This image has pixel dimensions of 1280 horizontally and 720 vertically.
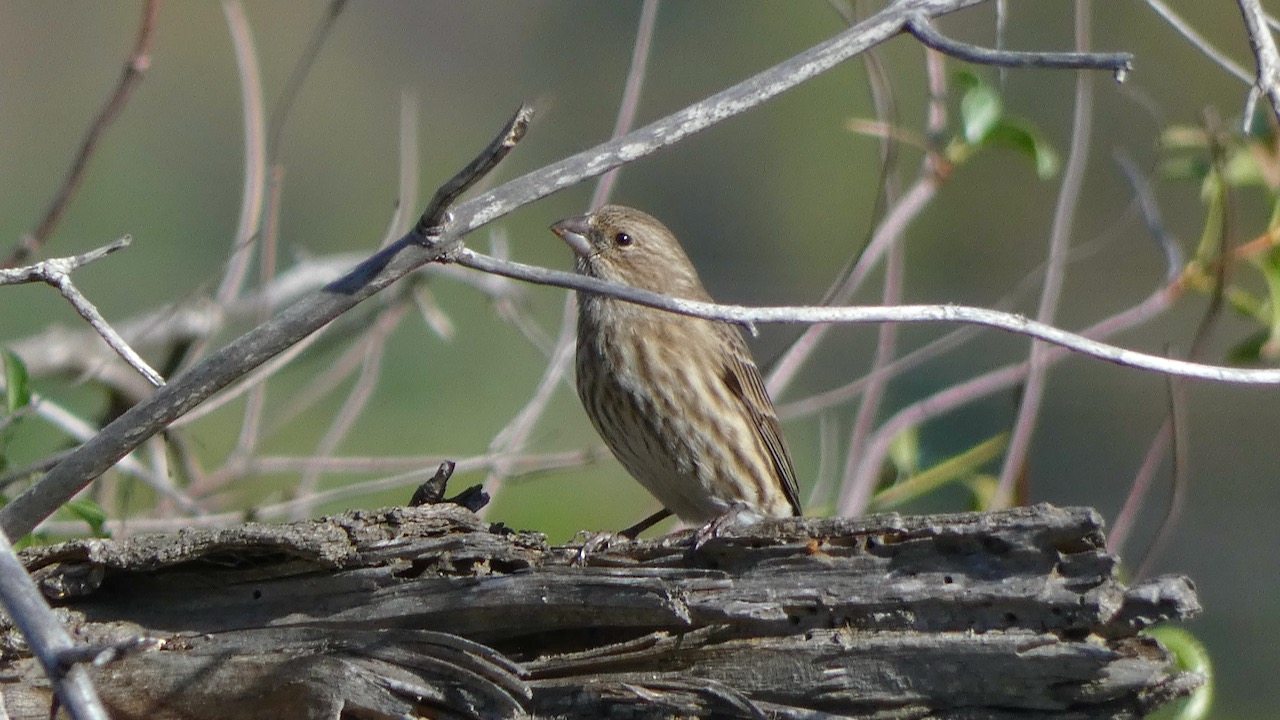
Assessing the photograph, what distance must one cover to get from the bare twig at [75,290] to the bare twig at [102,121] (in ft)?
4.76

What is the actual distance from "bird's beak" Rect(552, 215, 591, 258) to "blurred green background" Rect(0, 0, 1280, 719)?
14.1 feet

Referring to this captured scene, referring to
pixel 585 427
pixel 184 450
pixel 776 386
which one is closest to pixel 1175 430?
pixel 776 386

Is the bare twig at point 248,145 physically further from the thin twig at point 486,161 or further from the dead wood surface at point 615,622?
the thin twig at point 486,161

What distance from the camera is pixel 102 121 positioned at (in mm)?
3836

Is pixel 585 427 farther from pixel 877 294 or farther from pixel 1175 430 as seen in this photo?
pixel 1175 430

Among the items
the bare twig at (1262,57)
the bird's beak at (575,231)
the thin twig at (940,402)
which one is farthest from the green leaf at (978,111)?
the bare twig at (1262,57)

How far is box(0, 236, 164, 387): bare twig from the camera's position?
2.38 metres

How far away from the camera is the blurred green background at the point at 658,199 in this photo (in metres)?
11.0

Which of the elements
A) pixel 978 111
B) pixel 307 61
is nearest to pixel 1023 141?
pixel 978 111

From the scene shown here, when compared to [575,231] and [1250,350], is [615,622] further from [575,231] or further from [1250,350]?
[1250,350]

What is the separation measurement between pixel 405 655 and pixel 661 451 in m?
1.65

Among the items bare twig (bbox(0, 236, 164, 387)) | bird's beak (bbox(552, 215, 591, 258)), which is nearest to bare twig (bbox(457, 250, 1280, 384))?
bare twig (bbox(0, 236, 164, 387))

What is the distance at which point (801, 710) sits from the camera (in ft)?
8.74

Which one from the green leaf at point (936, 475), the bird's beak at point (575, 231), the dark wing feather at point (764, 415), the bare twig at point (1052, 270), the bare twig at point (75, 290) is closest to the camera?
the bare twig at point (75, 290)
